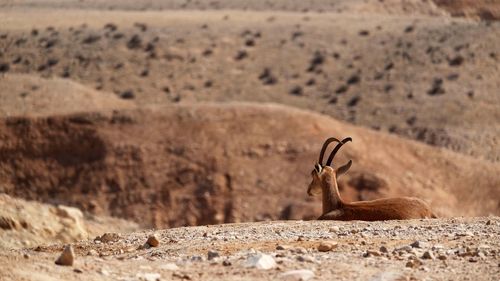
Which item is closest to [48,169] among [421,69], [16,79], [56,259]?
[16,79]

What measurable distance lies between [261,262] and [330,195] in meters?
8.62

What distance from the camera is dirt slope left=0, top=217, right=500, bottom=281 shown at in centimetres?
1086

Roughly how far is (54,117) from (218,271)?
107 feet

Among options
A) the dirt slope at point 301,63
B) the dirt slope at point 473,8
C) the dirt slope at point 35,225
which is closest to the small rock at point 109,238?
the dirt slope at point 35,225

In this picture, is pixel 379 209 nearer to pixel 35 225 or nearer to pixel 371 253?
pixel 371 253

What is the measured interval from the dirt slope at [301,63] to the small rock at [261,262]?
3770cm

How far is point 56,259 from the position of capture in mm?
11125

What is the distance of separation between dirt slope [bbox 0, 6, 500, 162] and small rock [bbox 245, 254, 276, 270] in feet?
124

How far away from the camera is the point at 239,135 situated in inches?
1606

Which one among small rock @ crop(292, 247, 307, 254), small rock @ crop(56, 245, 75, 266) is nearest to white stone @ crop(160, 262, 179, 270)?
small rock @ crop(56, 245, 75, 266)

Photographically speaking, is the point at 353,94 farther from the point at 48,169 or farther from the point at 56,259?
the point at 56,259

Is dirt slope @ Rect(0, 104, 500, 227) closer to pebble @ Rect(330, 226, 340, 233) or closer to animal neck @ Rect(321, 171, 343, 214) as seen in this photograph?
animal neck @ Rect(321, 171, 343, 214)

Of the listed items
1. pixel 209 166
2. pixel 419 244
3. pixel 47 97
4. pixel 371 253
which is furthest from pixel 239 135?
pixel 371 253

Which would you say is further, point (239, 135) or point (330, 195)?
point (239, 135)
